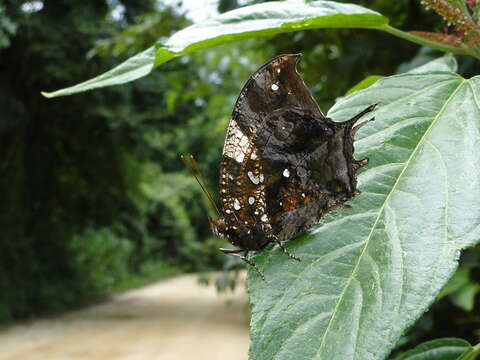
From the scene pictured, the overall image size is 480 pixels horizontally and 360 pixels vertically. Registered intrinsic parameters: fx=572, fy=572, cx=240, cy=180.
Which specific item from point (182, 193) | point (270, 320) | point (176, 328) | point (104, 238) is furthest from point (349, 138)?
point (182, 193)

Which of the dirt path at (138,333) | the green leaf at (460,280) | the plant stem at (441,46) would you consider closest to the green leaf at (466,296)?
the green leaf at (460,280)

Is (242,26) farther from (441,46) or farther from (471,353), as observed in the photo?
(471,353)

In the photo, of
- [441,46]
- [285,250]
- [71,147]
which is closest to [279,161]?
[285,250]

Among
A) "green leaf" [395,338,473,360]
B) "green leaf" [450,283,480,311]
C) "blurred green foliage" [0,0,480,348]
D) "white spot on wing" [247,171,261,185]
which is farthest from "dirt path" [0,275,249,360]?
"white spot on wing" [247,171,261,185]

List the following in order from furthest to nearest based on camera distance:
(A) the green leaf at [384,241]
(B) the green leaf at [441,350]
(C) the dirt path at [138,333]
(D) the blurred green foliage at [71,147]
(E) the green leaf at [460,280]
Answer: (D) the blurred green foliage at [71,147] → (C) the dirt path at [138,333] → (E) the green leaf at [460,280] → (B) the green leaf at [441,350] → (A) the green leaf at [384,241]

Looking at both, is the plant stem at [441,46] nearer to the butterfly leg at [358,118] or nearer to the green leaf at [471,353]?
the butterfly leg at [358,118]

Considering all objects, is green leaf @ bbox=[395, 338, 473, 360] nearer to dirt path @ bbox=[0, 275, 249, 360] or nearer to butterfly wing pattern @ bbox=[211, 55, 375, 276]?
butterfly wing pattern @ bbox=[211, 55, 375, 276]
